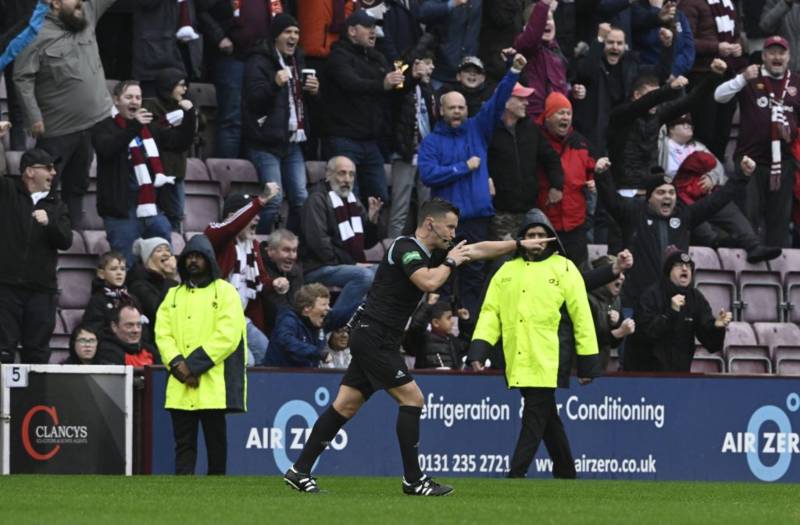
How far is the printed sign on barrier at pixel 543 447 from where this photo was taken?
700 inches

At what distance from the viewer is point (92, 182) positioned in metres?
19.9

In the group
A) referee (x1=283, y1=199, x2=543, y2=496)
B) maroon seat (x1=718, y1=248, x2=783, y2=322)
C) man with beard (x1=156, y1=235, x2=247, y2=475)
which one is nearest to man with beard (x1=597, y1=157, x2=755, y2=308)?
maroon seat (x1=718, y1=248, x2=783, y2=322)

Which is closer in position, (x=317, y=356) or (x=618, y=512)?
(x=618, y=512)

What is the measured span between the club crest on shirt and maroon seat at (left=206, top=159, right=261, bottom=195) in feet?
24.8

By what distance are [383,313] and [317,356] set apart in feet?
15.4

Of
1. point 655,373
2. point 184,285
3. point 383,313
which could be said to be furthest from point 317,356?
point 383,313

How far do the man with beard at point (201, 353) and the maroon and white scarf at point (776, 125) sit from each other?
29.4 ft

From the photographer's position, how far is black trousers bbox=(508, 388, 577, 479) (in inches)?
624

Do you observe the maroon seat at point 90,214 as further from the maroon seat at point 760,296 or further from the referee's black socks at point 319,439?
the maroon seat at point 760,296

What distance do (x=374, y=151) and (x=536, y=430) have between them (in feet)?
19.4

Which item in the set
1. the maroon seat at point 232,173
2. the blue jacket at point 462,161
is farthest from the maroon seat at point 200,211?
the blue jacket at point 462,161

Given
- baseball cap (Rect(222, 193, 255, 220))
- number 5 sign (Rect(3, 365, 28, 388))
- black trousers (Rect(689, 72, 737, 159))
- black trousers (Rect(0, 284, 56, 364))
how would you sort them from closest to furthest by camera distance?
1. number 5 sign (Rect(3, 365, 28, 388))
2. black trousers (Rect(0, 284, 56, 364))
3. baseball cap (Rect(222, 193, 255, 220))
4. black trousers (Rect(689, 72, 737, 159))

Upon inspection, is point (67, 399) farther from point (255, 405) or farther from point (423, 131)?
point (423, 131)

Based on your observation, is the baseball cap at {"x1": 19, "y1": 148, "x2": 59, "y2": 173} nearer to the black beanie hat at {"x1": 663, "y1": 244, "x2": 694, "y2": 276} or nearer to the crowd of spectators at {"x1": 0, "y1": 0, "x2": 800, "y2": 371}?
the crowd of spectators at {"x1": 0, "y1": 0, "x2": 800, "y2": 371}
